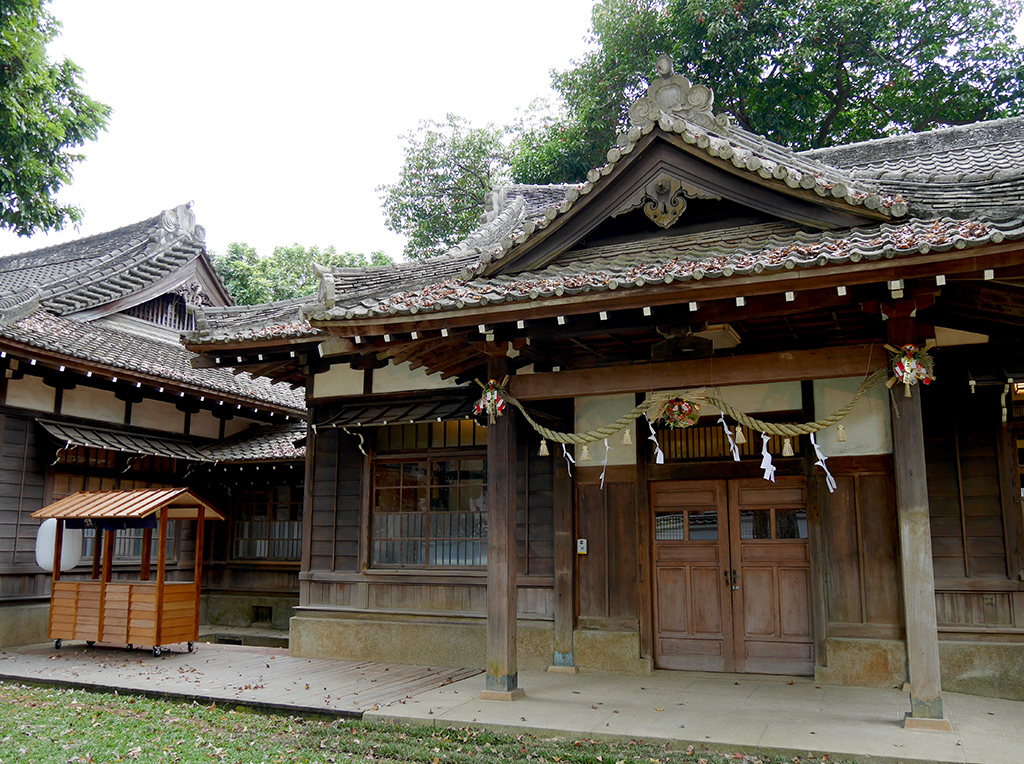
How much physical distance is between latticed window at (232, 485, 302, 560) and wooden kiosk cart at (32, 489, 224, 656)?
11.3 feet

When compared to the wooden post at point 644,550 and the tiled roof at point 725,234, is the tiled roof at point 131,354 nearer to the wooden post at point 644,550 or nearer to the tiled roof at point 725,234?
the tiled roof at point 725,234

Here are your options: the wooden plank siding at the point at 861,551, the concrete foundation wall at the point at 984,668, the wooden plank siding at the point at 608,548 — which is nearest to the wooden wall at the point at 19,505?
the wooden plank siding at the point at 608,548

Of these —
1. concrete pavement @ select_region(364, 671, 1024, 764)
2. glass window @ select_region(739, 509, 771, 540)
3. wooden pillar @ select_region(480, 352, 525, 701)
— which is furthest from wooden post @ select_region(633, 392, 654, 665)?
wooden pillar @ select_region(480, 352, 525, 701)

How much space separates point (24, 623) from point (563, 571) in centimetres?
812

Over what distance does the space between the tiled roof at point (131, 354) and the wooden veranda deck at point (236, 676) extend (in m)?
4.14

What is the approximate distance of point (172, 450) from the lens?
13.8m

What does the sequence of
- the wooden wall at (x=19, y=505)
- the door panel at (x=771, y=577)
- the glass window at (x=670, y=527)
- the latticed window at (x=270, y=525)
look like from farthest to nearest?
the latticed window at (x=270, y=525), the wooden wall at (x=19, y=505), the glass window at (x=670, y=527), the door panel at (x=771, y=577)

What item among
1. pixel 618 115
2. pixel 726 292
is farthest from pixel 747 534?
pixel 618 115

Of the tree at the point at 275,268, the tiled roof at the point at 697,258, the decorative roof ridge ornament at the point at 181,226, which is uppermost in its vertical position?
the tree at the point at 275,268

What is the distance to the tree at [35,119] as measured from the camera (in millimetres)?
12664

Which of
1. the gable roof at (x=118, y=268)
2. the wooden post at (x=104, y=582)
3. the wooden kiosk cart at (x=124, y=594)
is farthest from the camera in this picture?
the gable roof at (x=118, y=268)

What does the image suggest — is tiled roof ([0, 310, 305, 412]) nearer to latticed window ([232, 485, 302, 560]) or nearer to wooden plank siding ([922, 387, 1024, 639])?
latticed window ([232, 485, 302, 560])

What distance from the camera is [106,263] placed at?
1557 centimetres

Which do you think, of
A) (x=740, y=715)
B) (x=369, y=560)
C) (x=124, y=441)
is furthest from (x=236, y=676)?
(x=740, y=715)
